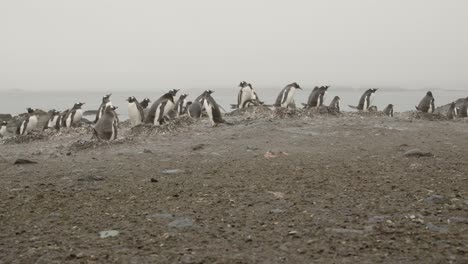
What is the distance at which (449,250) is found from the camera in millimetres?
3455

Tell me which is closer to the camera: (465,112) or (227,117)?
(227,117)

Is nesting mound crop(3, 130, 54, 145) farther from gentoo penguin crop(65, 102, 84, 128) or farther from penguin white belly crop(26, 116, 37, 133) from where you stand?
gentoo penguin crop(65, 102, 84, 128)

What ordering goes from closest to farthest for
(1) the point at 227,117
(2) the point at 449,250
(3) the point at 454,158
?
1. (2) the point at 449,250
2. (3) the point at 454,158
3. (1) the point at 227,117

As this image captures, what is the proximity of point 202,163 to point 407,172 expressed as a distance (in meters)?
3.19

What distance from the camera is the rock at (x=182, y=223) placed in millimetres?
4230

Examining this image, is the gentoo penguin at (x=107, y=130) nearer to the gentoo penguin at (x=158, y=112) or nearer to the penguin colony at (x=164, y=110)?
the penguin colony at (x=164, y=110)

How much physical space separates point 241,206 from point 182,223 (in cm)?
76

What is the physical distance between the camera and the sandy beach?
358cm

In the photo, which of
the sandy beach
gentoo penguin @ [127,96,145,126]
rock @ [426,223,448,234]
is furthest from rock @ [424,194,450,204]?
gentoo penguin @ [127,96,145,126]

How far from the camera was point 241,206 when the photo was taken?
15.8ft

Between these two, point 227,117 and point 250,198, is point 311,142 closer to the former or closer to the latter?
point 250,198

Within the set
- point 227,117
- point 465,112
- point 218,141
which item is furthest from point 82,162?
point 465,112

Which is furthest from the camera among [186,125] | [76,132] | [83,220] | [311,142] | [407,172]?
[76,132]

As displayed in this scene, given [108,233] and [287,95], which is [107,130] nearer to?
[108,233]
